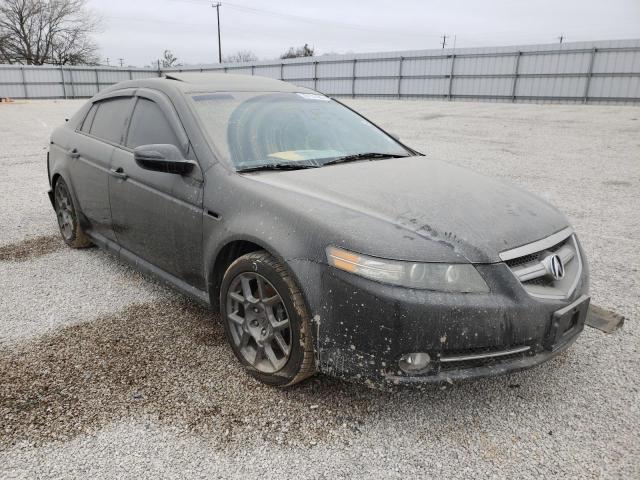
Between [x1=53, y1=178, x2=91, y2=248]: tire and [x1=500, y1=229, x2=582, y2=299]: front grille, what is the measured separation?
3.67 meters

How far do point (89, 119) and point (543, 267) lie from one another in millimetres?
3822

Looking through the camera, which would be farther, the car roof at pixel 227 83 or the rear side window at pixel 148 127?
the car roof at pixel 227 83

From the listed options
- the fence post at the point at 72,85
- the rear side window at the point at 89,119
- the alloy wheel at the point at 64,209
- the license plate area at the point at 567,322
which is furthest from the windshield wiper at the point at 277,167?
the fence post at the point at 72,85

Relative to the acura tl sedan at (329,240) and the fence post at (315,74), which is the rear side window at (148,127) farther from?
the fence post at (315,74)

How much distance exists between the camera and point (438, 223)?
2.27 m

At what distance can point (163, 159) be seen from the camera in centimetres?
283

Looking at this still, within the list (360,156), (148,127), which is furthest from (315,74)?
(360,156)

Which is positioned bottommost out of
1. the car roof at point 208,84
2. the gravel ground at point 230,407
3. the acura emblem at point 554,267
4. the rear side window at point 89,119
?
the gravel ground at point 230,407

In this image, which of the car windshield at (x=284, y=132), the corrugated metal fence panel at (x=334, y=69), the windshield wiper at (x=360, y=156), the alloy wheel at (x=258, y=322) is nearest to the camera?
the alloy wheel at (x=258, y=322)

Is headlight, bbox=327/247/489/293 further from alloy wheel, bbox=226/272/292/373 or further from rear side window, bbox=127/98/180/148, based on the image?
rear side window, bbox=127/98/180/148

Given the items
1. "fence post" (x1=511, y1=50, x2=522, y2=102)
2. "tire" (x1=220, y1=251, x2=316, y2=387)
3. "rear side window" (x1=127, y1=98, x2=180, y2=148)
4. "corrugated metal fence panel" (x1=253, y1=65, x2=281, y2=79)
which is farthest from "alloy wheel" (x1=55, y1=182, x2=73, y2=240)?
"corrugated metal fence panel" (x1=253, y1=65, x2=281, y2=79)

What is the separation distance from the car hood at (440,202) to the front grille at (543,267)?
5 centimetres

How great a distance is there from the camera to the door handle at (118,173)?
347 centimetres

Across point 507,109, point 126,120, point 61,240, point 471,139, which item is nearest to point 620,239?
point 126,120
